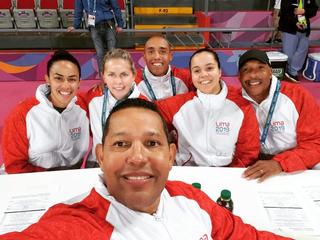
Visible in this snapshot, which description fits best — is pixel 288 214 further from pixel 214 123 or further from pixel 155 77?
pixel 155 77

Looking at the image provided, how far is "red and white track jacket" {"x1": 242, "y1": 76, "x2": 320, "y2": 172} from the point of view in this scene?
2.07 m

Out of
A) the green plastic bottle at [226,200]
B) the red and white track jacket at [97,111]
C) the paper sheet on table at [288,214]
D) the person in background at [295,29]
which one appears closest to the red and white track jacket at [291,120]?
the paper sheet on table at [288,214]

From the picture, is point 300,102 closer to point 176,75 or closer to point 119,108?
point 176,75

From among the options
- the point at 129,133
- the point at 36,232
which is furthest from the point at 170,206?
the point at 36,232

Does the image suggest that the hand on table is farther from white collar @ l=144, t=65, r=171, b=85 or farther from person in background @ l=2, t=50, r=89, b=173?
white collar @ l=144, t=65, r=171, b=85

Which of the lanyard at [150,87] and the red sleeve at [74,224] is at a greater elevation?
the red sleeve at [74,224]

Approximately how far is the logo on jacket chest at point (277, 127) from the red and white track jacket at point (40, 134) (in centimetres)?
130

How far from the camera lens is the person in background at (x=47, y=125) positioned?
196 centimetres

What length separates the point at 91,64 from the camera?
531cm

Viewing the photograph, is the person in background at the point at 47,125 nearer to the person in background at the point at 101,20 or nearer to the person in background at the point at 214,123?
the person in background at the point at 214,123

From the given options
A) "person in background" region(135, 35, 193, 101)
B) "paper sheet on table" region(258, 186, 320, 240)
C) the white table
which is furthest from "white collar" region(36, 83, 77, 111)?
"paper sheet on table" region(258, 186, 320, 240)

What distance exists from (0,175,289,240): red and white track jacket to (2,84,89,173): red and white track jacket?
41.8 inches

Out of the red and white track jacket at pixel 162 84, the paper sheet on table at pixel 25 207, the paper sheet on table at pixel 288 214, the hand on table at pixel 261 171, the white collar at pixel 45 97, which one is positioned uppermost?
the white collar at pixel 45 97

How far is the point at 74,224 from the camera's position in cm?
92
